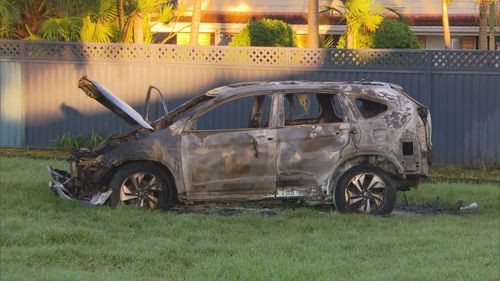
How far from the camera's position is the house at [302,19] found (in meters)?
21.8

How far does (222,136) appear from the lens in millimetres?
8602

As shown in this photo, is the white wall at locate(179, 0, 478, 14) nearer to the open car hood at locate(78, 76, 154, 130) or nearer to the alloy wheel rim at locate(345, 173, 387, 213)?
the open car hood at locate(78, 76, 154, 130)

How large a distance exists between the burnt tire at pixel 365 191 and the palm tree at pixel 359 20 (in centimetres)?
913

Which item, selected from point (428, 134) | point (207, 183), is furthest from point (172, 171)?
point (428, 134)

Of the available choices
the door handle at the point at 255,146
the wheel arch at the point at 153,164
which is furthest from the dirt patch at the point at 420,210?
the wheel arch at the point at 153,164

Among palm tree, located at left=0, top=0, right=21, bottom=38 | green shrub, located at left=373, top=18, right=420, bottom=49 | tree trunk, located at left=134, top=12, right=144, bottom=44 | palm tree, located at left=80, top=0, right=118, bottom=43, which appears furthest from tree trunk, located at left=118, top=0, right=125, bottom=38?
green shrub, located at left=373, top=18, right=420, bottom=49

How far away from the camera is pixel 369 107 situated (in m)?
9.02

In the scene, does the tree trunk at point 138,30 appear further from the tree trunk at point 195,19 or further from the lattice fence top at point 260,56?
the lattice fence top at point 260,56

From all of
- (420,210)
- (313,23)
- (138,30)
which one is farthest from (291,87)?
(138,30)

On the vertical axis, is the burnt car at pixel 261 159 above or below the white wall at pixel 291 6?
below

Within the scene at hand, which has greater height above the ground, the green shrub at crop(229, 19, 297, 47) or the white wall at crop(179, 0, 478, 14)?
the white wall at crop(179, 0, 478, 14)

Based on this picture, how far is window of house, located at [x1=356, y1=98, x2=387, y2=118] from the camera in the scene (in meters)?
8.87

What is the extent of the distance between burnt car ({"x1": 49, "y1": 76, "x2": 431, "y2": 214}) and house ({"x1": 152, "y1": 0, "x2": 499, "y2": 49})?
13128mm

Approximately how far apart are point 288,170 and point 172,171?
1359mm
